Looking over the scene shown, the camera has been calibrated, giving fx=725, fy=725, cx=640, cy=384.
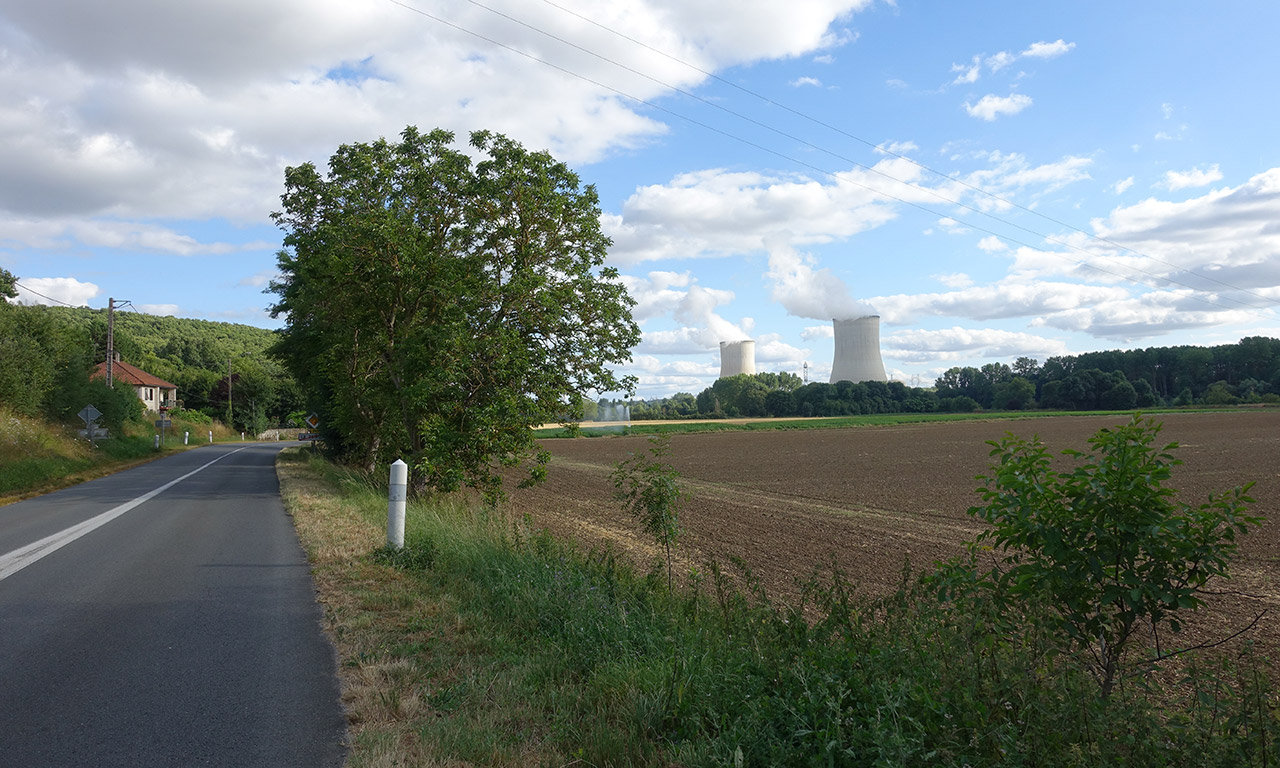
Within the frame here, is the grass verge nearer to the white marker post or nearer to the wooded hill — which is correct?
the white marker post

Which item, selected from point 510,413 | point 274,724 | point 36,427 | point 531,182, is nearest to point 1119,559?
point 274,724

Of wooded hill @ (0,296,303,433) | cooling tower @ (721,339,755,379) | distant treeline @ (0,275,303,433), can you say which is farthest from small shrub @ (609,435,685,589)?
cooling tower @ (721,339,755,379)

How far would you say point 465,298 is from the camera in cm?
1430

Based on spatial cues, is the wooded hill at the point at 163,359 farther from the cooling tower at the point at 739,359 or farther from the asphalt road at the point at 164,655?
the cooling tower at the point at 739,359

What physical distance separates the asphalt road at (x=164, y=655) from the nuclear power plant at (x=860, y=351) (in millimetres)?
71831

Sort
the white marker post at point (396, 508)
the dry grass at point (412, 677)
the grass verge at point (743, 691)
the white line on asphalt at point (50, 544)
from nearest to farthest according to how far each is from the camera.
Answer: the grass verge at point (743, 691), the dry grass at point (412, 677), the white line on asphalt at point (50, 544), the white marker post at point (396, 508)

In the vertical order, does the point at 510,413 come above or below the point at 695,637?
above

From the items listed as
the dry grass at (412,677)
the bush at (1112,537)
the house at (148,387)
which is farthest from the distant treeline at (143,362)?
the bush at (1112,537)

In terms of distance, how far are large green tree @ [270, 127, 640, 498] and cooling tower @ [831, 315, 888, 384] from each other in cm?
6375

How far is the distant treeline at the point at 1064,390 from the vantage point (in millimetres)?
112438

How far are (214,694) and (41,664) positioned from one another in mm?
1485

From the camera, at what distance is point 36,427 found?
27297mm

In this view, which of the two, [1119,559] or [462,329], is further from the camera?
[462,329]

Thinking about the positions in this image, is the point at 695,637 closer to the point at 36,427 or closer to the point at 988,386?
the point at 36,427
